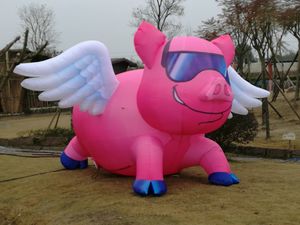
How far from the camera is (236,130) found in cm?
1065

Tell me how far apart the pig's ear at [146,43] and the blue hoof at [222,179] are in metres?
1.77

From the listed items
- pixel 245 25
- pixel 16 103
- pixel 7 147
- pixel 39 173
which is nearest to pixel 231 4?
pixel 245 25

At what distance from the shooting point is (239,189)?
21.6ft

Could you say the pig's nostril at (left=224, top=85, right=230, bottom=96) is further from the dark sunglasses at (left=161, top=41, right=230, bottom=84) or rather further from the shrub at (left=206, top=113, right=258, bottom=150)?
the shrub at (left=206, top=113, right=258, bottom=150)

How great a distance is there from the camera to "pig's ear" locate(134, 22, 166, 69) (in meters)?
6.44

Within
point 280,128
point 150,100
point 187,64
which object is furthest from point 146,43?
point 280,128

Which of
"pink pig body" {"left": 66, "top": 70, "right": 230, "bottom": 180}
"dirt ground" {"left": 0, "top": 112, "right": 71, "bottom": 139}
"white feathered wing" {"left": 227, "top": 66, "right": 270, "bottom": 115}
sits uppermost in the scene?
"white feathered wing" {"left": 227, "top": 66, "right": 270, "bottom": 115}

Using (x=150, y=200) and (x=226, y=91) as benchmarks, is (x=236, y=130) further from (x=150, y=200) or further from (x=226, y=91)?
(x=150, y=200)

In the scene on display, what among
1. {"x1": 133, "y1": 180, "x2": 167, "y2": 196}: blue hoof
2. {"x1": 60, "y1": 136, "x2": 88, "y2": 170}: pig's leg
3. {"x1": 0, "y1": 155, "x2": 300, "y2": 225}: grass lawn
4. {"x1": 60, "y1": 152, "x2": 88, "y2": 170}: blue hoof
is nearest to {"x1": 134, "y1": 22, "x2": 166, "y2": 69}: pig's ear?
{"x1": 133, "y1": 180, "x2": 167, "y2": 196}: blue hoof

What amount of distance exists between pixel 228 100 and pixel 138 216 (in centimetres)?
191

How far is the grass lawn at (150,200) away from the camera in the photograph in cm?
522

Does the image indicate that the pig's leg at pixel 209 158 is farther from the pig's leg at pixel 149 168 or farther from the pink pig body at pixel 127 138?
the pig's leg at pixel 149 168

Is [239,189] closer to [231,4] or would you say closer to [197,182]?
[197,182]

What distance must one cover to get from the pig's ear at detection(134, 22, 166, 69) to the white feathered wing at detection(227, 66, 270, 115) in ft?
5.14
